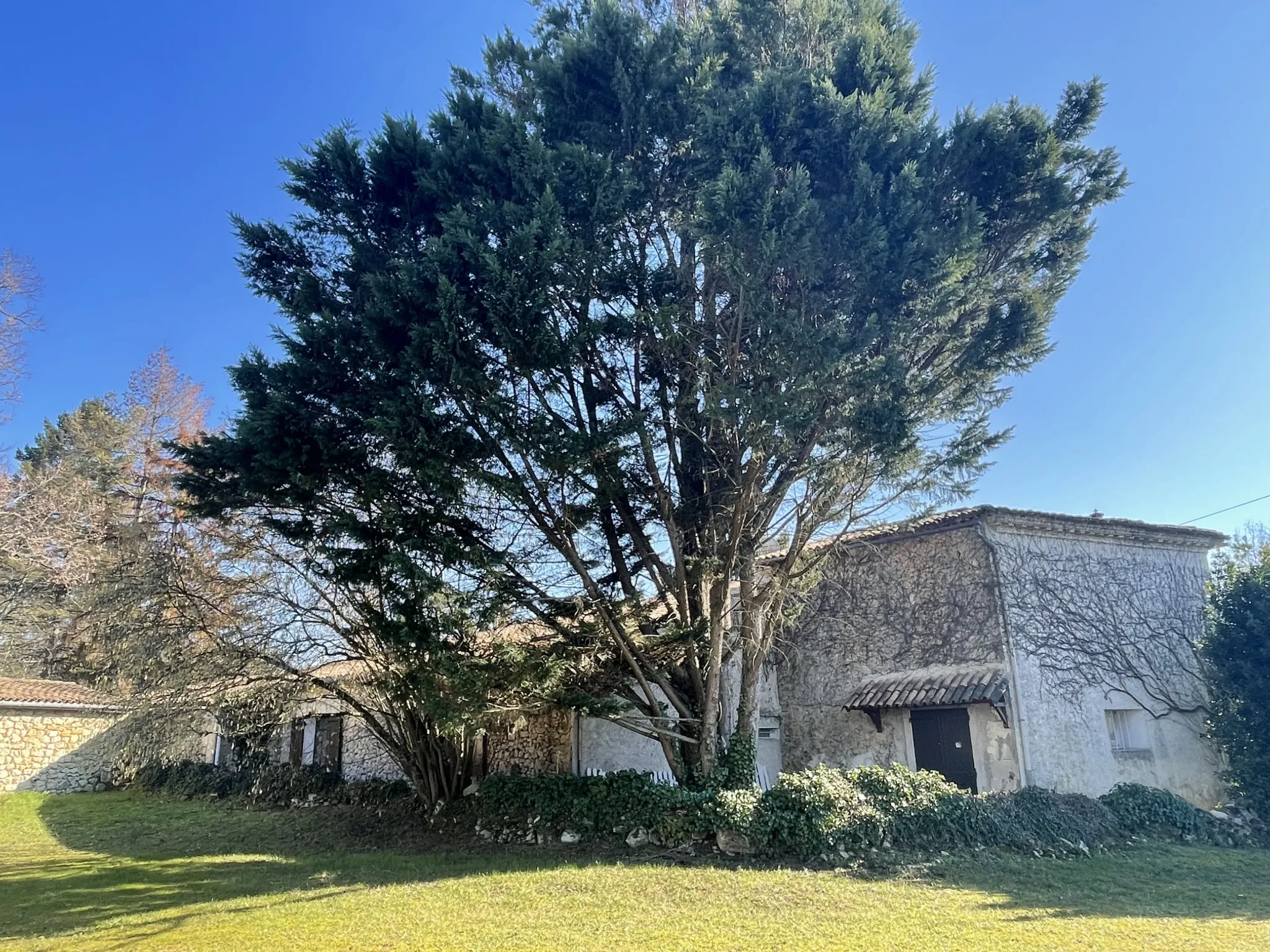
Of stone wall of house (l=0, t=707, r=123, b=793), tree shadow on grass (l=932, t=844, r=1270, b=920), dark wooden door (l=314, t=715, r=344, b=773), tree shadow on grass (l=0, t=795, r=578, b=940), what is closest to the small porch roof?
tree shadow on grass (l=932, t=844, r=1270, b=920)

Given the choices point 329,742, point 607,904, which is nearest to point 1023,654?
point 607,904

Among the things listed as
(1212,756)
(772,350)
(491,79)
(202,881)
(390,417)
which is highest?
(491,79)

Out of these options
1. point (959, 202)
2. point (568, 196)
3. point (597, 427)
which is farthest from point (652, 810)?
point (959, 202)

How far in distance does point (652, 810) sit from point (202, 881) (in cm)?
602

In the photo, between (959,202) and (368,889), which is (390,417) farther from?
(959,202)

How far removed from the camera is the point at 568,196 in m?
10.1

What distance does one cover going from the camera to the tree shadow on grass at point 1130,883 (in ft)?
26.0

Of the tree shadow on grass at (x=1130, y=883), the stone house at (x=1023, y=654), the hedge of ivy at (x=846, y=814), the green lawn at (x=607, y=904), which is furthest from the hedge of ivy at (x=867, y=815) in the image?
the stone house at (x=1023, y=654)

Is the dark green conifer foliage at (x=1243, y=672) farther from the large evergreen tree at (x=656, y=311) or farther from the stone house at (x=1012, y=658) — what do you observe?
the large evergreen tree at (x=656, y=311)

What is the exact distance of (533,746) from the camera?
17047mm

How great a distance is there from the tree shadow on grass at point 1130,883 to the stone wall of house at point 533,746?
329 inches

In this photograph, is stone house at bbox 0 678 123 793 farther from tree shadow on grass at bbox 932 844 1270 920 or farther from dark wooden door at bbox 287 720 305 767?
tree shadow on grass at bbox 932 844 1270 920

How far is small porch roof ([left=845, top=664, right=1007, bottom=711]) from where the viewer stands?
13539 mm

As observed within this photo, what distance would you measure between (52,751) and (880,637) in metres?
23.1
